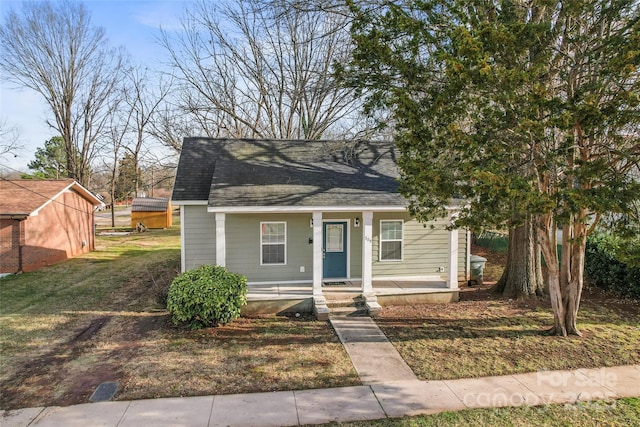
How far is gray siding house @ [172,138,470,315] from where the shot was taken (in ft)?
32.5

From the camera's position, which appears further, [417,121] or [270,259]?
[270,259]

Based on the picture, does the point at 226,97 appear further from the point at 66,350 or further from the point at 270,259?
the point at 66,350

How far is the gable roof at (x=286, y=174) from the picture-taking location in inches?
394

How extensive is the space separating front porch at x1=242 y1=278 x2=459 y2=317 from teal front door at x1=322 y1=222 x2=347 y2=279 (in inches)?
14.1

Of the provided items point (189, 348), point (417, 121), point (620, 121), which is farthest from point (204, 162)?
point (620, 121)

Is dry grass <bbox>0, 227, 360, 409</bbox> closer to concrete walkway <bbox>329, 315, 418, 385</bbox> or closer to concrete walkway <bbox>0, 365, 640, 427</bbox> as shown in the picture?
concrete walkway <bbox>329, 315, 418, 385</bbox>

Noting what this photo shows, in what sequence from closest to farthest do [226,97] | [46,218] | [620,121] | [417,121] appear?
[620,121] < [417,121] < [46,218] < [226,97]

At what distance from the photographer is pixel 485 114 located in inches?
241

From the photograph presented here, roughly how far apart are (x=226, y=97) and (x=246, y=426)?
1977 centimetres

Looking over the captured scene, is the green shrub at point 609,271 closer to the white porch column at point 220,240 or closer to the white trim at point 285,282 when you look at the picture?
the white trim at point 285,282

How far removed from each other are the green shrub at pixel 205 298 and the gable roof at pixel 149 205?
22350mm

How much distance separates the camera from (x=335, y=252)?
11.3 meters

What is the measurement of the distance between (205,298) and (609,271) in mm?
11169

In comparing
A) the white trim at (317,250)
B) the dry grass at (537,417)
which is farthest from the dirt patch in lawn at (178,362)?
the dry grass at (537,417)
